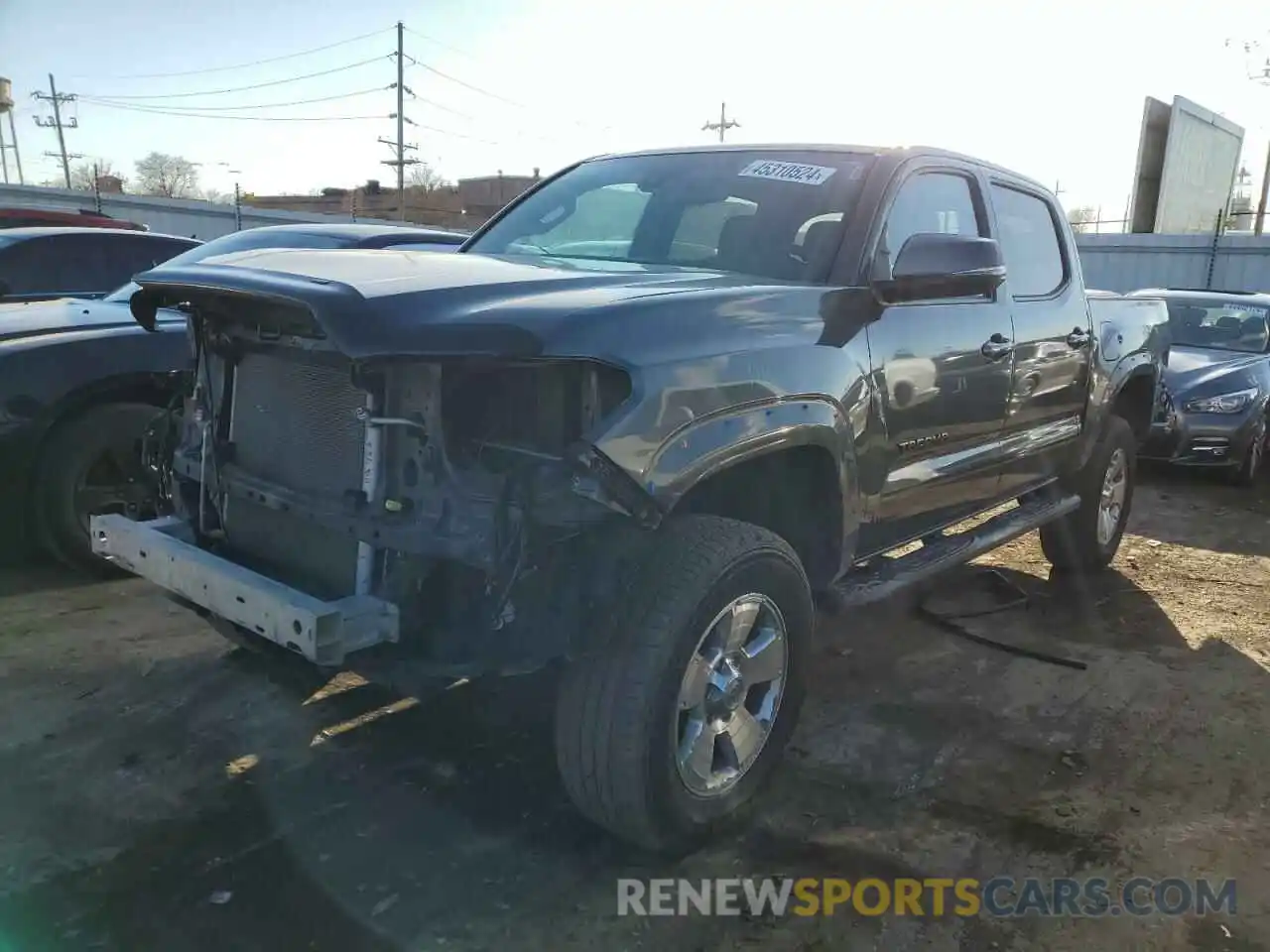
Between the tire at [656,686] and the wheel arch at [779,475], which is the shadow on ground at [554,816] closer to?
the tire at [656,686]

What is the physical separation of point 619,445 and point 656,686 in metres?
0.63

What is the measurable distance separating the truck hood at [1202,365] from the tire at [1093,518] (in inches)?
108

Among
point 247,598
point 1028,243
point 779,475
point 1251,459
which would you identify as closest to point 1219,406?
point 1251,459

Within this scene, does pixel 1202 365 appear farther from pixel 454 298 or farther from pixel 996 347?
pixel 454 298

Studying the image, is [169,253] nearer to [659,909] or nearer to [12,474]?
[12,474]

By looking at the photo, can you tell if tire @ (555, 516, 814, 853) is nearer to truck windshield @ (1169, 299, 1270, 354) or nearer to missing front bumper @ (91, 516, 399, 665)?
missing front bumper @ (91, 516, 399, 665)

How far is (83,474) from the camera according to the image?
189 inches

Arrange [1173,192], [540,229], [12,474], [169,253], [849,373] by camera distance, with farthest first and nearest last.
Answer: [1173,192]
[169,253]
[12,474]
[540,229]
[849,373]

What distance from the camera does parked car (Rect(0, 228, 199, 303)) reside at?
6.62 metres

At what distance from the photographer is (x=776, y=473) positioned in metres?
3.17

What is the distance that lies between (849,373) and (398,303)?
1447 millimetres

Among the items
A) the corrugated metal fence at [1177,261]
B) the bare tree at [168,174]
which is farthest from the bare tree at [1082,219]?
the bare tree at [168,174]

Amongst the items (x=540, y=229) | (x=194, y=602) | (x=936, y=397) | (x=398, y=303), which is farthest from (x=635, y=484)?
(x=540, y=229)

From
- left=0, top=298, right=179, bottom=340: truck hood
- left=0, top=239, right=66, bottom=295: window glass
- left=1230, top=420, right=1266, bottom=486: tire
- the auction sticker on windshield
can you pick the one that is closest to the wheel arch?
the auction sticker on windshield
